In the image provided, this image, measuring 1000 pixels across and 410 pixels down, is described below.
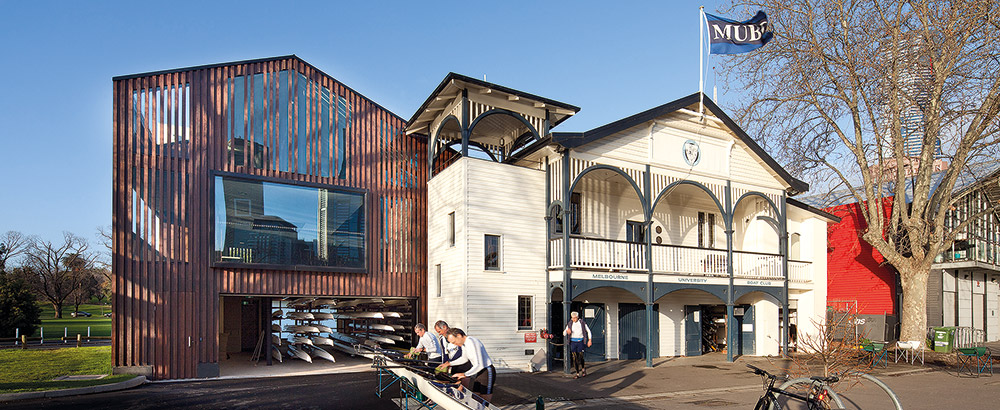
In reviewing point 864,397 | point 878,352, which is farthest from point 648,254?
point 878,352

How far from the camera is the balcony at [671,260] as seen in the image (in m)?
18.1

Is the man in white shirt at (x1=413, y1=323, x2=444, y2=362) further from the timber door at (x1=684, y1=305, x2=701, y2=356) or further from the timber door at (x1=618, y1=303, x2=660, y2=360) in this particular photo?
the timber door at (x1=684, y1=305, x2=701, y2=356)

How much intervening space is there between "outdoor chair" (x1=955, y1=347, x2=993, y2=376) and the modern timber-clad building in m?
5.20

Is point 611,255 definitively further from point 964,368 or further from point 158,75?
point 158,75

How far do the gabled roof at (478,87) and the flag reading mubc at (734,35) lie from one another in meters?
4.58

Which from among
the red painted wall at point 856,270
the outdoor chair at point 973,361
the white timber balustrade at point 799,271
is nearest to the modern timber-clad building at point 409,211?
the white timber balustrade at point 799,271

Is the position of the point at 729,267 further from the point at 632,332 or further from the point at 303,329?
the point at 303,329

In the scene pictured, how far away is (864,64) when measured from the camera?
814 inches

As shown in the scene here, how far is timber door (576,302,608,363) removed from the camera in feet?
66.1

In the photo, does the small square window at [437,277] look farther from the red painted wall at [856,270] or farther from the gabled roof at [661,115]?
the red painted wall at [856,270]

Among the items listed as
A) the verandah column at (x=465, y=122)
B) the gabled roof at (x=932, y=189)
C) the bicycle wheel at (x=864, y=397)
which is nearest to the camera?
the bicycle wheel at (x=864, y=397)

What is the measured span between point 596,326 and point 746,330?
648 centimetres

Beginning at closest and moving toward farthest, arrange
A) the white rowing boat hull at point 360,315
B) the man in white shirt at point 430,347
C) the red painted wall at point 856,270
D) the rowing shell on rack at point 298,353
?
the man in white shirt at point 430,347
the rowing shell on rack at point 298,353
the white rowing boat hull at point 360,315
the red painted wall at point 856,270

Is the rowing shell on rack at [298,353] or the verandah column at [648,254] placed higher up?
the verandah column at [648,254]
